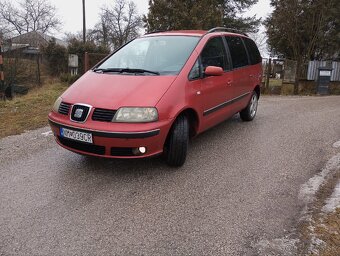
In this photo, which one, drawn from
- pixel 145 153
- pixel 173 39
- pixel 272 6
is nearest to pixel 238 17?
pixel 272 6

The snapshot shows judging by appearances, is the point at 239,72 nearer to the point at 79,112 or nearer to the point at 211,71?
the point at 211,71

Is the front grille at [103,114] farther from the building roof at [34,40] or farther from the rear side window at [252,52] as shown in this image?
the building roof at [34,40]

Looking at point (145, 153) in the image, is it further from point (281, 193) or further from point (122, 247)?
point (281, 193)

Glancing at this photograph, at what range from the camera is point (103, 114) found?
3545 millimetres

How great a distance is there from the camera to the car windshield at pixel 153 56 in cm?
425

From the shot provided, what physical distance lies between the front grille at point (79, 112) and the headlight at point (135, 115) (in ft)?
1.17

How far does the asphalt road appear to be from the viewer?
2648 mm

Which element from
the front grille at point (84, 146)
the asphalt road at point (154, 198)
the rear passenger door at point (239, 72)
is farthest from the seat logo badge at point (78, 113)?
the rear passenger door at point (239, 72)

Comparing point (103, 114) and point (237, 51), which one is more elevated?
point (237, 51)

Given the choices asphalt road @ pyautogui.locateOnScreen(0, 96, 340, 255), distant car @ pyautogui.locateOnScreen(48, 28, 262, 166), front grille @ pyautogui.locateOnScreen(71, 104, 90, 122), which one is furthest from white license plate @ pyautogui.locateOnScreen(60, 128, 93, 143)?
asphalt road @ pyautogui.locateOnScreen(0, 96, 340, 255)

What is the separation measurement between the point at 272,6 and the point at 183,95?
59.2 ft

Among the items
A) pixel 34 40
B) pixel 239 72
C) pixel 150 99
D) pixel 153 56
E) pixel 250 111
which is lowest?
pixel 250 111

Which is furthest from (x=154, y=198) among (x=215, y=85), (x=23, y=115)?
(x=23, y=115)

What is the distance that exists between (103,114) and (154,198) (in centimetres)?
107
